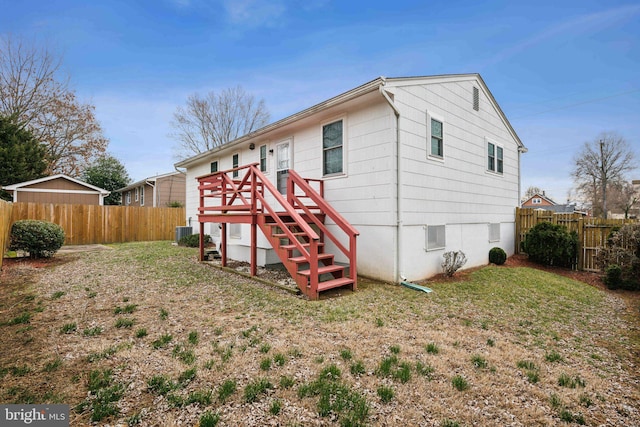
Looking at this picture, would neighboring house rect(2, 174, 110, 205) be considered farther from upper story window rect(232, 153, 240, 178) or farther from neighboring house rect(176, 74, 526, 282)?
neighboring house rect(176, 74, 526, 282)

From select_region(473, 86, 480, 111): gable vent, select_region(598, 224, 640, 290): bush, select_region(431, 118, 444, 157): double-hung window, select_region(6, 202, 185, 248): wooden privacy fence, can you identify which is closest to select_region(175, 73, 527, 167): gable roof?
select_region(473, 86, 480, 111): gable vent

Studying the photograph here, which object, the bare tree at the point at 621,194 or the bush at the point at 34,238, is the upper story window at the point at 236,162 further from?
the bare tree at the point at 621,194

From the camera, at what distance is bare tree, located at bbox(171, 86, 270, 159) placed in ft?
84.1

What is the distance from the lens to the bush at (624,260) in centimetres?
777

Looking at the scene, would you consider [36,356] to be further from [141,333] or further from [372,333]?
[372,333]

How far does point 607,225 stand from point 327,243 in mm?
8601

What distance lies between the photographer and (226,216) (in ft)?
26.9

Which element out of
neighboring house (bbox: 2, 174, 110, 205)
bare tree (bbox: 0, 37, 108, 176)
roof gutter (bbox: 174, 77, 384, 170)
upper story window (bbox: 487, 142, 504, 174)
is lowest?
neighboring house (bbox: 2, 174, 110, 205)

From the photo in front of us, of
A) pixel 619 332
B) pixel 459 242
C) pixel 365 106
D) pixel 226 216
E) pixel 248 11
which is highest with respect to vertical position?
pixel 248 11

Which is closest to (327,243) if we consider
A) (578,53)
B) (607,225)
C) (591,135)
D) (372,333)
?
(372,333)

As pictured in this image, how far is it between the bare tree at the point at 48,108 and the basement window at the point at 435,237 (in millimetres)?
26627

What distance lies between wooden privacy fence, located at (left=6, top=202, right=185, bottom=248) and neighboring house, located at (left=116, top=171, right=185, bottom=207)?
214 inches

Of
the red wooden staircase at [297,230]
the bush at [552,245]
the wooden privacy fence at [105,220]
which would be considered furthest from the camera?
the wooden privacy fence at [105,220]

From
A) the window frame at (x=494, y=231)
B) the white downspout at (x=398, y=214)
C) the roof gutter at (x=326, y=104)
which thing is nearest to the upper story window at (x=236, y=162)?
the roof gutter at (x=326, y=104)
